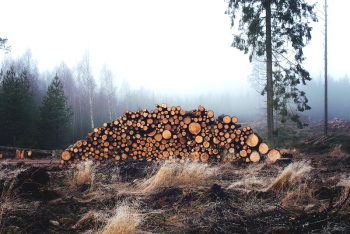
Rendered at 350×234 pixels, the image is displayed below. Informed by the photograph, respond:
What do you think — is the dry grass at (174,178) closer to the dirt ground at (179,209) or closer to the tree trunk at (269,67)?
the dirt ground at (179,209)

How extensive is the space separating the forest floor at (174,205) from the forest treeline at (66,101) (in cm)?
433

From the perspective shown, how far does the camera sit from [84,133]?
26.9 meters

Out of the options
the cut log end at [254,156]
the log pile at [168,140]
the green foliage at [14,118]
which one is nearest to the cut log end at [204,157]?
the log pile at [168,140]

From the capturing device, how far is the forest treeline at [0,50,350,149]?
16.0 meters

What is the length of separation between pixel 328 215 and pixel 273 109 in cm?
1142

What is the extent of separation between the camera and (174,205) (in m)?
3.48

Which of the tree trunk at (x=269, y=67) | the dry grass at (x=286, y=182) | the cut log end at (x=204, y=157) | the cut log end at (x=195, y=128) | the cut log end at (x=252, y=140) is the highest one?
the tree trunk at (x=269, y=67)

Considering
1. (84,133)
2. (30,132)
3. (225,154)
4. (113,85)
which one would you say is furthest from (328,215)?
(113,85)

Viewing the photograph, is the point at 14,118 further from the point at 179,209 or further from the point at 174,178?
the point at 179,209

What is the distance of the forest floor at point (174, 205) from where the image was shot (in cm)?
242

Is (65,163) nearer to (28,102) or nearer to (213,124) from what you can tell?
(213,124)

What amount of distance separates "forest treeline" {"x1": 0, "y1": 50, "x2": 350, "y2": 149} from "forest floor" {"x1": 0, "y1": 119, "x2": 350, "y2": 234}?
4332 mm

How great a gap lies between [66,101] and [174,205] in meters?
29.4

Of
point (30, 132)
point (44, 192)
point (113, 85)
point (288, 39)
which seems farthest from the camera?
point (113, 85)
